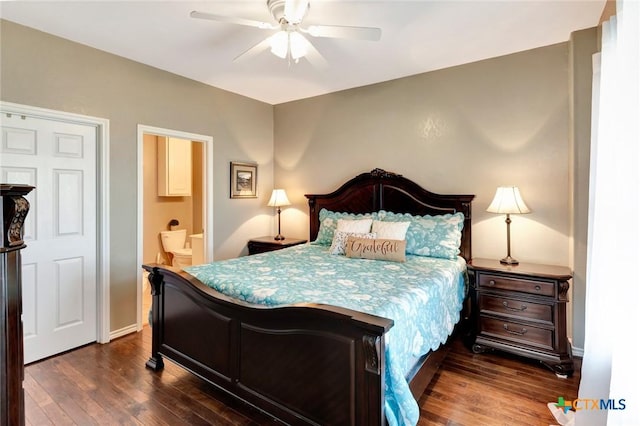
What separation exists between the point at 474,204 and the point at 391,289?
1796 millimetres

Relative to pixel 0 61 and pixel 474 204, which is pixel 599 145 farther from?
pixel 0 61

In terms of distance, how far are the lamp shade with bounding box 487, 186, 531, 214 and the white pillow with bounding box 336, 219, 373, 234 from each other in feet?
3.78

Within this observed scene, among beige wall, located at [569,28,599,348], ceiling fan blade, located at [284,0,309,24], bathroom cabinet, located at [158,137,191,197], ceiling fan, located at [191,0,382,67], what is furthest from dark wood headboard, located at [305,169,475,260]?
bathroom cabinet, located at [158,137,191,197]

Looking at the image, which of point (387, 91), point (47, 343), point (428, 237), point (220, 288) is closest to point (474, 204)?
point (428, 237)

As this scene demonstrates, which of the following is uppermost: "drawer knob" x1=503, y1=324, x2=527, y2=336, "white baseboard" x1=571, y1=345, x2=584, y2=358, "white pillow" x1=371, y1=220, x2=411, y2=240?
"white pillow" x1=371, y1=220, x2=411, y2=240

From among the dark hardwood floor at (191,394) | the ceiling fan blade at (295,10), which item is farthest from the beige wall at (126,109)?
the ceiling fan blade at (295,10)

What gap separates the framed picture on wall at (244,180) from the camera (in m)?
4.28

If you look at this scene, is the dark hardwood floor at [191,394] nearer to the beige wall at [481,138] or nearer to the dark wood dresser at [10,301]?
the beige wall at [481,138]

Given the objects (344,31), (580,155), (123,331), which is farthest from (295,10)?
(123,331)

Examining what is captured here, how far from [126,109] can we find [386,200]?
2806 mm

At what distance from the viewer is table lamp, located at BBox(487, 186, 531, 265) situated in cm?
282

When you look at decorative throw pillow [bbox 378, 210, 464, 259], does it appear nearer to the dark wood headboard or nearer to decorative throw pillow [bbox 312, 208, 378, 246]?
the dark wood headboard

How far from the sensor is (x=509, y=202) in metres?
2.84

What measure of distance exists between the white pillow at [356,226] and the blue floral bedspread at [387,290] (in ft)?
1.38
